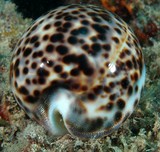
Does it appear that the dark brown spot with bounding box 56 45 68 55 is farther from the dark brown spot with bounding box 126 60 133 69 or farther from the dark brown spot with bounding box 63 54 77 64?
the dark brown spot with bounding box 126 60 133 69

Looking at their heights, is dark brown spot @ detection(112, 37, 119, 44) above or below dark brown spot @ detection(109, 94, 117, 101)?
above

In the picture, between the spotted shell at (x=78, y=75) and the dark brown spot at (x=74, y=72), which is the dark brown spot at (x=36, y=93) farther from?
the dark brown spot at (x=74, y=72)

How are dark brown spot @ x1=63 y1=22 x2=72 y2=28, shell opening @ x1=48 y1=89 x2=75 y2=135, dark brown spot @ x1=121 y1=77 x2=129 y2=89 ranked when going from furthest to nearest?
1. dark brown spot @ x1=63 y1=22 x2=72 y2=28
2. dark brown spot @ x1=121 y1=77 x2=129 y2=89
3. shell opening @ x1=48 y1=89 x2=75 y2=135

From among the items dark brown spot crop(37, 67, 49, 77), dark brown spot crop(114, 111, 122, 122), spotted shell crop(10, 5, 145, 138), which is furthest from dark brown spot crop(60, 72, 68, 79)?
dark brown spot crop(114, 111, 122, 122)

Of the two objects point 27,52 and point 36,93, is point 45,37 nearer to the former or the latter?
point 27,52

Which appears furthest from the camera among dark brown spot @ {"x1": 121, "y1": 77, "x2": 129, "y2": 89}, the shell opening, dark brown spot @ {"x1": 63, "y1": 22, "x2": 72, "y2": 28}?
dark brown spot @ {"x1": 63, "y1": 22, "x2": 72, "y2": 28}

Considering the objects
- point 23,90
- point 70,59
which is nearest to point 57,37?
point 70,59

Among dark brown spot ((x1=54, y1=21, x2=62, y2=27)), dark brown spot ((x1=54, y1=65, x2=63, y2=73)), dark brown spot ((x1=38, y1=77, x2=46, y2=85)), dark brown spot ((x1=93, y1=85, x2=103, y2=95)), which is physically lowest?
dark brown spot ((x1=93, y1=85, x2=103, y2=95))

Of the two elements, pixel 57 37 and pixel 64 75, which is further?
pixel 57 37

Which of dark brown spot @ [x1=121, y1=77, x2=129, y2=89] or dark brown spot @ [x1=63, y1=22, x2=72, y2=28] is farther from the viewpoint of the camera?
dark brown spot @ [x1=63, y1=22, x2=72, y2=28]

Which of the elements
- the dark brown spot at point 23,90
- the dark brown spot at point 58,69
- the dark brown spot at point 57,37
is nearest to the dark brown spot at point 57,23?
the dark brown spot at point 57,37
